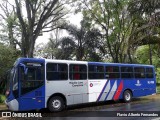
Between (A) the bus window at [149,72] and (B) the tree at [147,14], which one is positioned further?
(A) the bus window at [149,72]

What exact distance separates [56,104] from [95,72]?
3.45 meters

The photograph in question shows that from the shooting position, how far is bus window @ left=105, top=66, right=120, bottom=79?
17.1 meters

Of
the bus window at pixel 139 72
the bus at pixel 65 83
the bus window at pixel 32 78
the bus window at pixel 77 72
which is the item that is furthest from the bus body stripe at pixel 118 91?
the bus window at pixel 32 78

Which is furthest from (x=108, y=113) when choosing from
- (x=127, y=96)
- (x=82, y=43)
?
(x=82, y=43)

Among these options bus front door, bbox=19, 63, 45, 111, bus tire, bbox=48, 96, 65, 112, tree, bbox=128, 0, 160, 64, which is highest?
tree, bbox=128, 0, 160, 64

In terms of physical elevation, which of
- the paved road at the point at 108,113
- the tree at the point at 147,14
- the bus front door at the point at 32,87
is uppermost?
the tree at the point at 147,14

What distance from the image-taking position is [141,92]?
19391 millimetres

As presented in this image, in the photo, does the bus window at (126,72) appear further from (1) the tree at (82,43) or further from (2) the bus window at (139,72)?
(1) the tree at (82,43)

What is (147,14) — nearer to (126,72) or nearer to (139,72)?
(126,72)

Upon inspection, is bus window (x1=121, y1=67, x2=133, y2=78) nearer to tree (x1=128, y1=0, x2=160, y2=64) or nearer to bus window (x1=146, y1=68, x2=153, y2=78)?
bus window (x1=146, y1=68, x2=153, y2=78)

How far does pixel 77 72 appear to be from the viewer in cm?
1546

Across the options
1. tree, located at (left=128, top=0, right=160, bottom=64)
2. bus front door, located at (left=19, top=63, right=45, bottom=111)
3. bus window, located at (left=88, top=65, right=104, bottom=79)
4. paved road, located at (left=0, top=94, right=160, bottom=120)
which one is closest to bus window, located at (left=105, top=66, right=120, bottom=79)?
bus window, located at (left=88, top=65, right=104, bottom=79)

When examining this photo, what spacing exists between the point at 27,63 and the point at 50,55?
15.9m

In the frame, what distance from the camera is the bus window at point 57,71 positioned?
14156 millimetres
